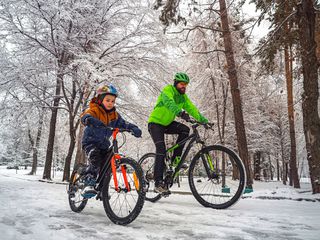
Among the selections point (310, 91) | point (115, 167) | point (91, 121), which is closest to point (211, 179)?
point (115, 167)

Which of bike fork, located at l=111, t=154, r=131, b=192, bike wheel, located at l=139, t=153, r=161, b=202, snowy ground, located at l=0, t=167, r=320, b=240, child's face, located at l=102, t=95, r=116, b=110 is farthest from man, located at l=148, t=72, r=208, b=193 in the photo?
bike fork, located at l=111, t=154, r=131, b=192

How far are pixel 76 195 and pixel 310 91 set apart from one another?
5.09 m

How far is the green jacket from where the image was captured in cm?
407

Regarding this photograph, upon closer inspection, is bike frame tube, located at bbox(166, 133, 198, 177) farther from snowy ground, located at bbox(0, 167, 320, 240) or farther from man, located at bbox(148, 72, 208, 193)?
snowy ground, located at bbox(0, 167, 320, 240)

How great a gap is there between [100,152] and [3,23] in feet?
29.6

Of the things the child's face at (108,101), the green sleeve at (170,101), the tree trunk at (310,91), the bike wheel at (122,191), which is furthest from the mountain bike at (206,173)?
the tree trunk at (310,91)

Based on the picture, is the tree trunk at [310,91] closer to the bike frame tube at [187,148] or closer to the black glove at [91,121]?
the bike frame tube at [187,148]

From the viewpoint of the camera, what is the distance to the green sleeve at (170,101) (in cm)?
398

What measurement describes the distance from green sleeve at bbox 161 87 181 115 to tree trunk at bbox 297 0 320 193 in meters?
3.39

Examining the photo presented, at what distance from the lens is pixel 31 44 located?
10.8 m

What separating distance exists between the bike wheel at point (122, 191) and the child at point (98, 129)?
29cm

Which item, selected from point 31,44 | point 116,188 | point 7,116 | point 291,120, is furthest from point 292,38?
point 7,116

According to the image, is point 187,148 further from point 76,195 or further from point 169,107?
point 76,195

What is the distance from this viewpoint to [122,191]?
3.15 m
